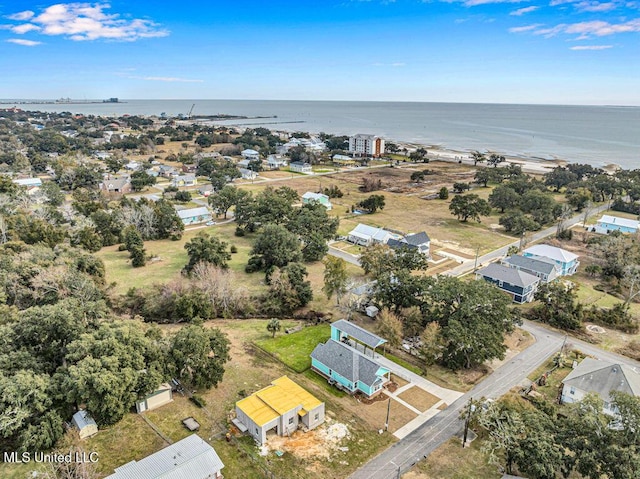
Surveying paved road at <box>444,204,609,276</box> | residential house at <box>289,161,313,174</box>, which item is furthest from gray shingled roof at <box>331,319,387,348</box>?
residential house at <box>289,161,313,174</box>

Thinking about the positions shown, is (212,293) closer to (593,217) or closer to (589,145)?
(593,217)

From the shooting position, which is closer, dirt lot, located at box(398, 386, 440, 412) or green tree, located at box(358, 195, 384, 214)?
dirt lot, located at box(398, 386, 440, 412)

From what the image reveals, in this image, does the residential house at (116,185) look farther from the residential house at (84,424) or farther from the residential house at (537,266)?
the residential house at (537,266)

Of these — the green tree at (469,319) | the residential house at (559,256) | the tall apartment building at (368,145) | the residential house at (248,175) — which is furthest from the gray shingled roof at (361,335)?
the tall apartment building at (368,145)

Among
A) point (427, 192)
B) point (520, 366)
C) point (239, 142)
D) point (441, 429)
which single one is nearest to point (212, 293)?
point (441, 429)
